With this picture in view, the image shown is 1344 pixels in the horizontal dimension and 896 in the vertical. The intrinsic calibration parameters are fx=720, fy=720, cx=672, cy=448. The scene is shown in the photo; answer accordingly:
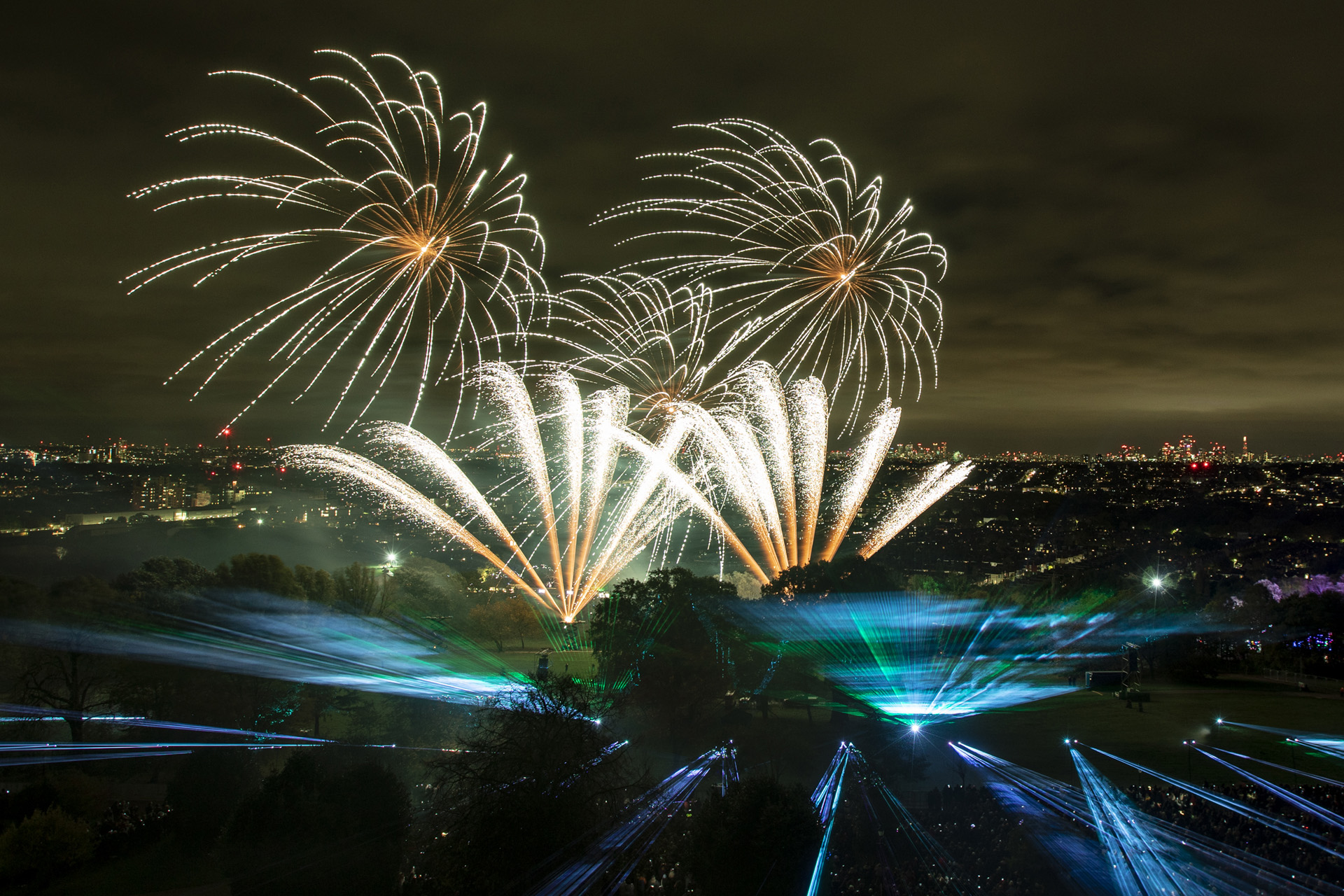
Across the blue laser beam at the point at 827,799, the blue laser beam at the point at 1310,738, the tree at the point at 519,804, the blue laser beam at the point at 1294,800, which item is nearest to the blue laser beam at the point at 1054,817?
the blue laser beam at the point at 827,799

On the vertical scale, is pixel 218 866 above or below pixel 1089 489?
below

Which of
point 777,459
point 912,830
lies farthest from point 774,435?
point 912,830

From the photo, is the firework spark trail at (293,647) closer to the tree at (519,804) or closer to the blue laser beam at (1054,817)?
the tree at (519,804)

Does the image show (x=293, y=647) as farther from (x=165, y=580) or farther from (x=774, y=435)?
(x=774, y=435)

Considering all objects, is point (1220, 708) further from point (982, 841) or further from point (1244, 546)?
point (1244, 546)

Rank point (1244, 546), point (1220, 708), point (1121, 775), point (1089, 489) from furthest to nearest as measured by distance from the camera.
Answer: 1. point (1089, 489)
2. point (1244, 546)
3. point (1220, 708)
4. point (1121, 775)

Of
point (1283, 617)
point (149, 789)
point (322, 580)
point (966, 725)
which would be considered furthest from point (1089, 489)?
point (149, 789)

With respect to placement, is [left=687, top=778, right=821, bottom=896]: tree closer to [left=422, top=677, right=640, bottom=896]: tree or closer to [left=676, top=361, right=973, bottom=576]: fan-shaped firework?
[left=422, top=677, right=640, bottom=896]: tree
